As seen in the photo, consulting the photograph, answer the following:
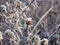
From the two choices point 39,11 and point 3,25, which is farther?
point 39,11

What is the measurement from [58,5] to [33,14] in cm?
95

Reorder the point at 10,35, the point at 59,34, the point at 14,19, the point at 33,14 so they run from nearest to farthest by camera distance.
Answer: the point at 10,35 → the point at 59,34 → the point at 14,19 → the point at 33,14

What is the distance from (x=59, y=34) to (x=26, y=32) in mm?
302

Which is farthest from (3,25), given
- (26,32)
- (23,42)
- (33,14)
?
(33,14)

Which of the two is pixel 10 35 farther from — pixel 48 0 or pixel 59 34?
pixel 48 0

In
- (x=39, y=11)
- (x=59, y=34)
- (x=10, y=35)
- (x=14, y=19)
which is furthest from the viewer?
(x=39, y=11)

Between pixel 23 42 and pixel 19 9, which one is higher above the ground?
pixel 19 9

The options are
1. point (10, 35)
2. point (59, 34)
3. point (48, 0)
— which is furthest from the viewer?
point (48, 0)

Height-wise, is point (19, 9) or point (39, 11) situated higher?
point (19, 9)

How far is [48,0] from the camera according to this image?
5551mm

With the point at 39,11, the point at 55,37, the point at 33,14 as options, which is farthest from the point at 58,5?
the point at 55,37

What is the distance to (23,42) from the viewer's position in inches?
86.8

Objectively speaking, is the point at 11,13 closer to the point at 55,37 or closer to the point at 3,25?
the point at 3,25

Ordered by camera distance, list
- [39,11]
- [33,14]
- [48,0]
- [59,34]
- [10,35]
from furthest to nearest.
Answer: [48,0], [39,11], [33,14], [59,34], [10,35]
